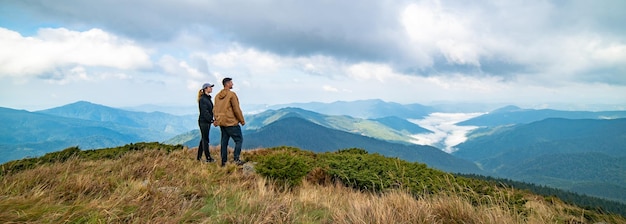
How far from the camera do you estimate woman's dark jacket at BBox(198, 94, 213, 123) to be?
11.2 metres

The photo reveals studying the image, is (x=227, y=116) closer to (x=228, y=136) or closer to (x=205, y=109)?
(x=228, y=136)

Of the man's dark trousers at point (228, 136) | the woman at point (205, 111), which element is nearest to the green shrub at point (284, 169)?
the man's dark trousers at point (228, 136)

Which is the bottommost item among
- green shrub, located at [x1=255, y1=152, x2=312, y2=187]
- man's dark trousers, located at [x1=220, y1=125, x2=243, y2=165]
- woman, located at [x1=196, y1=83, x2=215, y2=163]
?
green shrub, located at [x1=255, y1=152, x2=312, y2=187]

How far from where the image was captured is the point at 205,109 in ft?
36.8

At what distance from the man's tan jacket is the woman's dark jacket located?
0.92m

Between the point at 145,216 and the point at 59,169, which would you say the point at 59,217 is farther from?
the point at 59,169

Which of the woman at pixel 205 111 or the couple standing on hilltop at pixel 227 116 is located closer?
the couple standing on hilltop at pixel 227 116

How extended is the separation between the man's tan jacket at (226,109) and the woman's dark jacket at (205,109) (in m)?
Result: 0.92

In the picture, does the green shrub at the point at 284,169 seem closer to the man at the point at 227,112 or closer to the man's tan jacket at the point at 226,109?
the man at the point at 227,112

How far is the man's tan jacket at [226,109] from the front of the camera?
10.2m

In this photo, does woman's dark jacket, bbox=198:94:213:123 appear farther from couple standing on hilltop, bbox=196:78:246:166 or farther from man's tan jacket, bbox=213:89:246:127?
man's tan jacket, bbox=213:89:246:127

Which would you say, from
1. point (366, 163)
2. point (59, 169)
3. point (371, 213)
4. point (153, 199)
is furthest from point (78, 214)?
point (366, 163)

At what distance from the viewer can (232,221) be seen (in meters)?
3.91

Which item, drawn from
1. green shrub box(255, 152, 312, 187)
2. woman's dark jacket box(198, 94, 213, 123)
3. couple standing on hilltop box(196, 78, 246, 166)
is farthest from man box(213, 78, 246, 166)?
green shrub box(255, 152, 312, 187)
